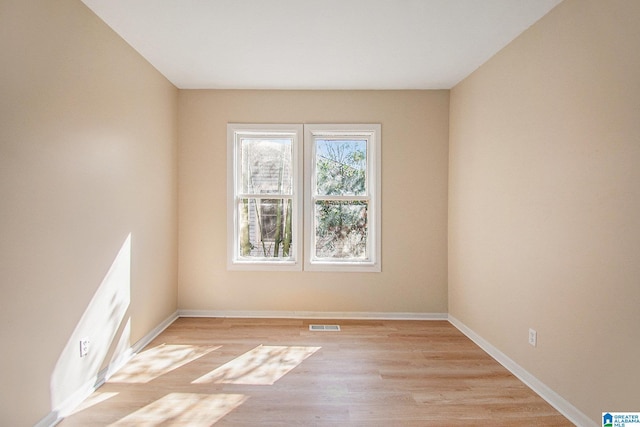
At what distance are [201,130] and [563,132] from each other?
3.46m

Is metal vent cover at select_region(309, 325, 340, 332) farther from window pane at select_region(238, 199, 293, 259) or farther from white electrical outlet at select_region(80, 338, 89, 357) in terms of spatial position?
white electrical outlet at select_region(80, 338, 89, 357)

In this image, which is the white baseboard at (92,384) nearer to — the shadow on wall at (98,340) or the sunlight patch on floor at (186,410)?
the shadow on wall at (98,340)

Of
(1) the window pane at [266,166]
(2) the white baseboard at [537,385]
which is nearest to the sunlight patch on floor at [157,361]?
(1) the window pane at [266,166]

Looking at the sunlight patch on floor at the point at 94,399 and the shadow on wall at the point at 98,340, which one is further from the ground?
the shadow on wall at the point at 98,340

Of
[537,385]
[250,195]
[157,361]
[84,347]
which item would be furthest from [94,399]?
[537,385]

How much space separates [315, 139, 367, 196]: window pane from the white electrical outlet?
263cm

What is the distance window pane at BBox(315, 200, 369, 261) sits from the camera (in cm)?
418

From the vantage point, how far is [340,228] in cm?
419

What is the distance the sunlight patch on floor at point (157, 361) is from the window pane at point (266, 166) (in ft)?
6.02

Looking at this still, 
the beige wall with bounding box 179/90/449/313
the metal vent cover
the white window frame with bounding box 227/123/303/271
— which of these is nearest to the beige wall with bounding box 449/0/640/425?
the beige wall with bounding box 179/90/449/313

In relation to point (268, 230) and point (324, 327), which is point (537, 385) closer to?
point (324, 327)

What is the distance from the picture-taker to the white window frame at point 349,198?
402 cm

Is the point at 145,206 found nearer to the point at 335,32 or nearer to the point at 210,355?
the point at 210,355

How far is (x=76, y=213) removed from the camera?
227 cm
